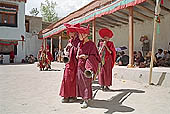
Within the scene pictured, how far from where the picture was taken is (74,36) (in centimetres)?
439

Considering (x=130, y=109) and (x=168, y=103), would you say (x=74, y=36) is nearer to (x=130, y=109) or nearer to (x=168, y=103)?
(x=130, y=109)

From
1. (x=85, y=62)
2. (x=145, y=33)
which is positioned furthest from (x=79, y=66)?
(x=145, y=33)

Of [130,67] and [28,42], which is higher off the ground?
[28,42]

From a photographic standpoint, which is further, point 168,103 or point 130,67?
point 130,67

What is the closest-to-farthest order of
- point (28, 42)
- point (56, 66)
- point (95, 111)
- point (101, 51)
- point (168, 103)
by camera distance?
1. point (95, 111)
2. point (168, 103)
3. point (101, 51)
4. point (56, 66)
5. point (28, 42)

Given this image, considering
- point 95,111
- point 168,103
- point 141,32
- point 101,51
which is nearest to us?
point 95,111

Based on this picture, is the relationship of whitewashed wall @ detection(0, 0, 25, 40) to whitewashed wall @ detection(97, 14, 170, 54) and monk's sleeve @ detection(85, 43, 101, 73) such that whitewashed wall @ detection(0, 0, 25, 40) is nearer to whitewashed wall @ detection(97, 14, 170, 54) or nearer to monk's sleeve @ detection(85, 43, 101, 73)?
whitewashed wall @ detection(97, 14, 170, 54)

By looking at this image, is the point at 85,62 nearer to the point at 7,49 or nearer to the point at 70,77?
the point at 70,77

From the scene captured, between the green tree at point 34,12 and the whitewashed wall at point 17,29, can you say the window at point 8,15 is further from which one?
the green tree at point 34,12

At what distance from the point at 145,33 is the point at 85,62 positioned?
8.85 m

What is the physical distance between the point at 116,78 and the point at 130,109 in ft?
14.6

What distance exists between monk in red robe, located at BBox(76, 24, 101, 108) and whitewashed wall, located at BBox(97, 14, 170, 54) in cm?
768

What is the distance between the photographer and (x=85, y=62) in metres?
4.05

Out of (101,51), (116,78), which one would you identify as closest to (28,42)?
(116,78)
